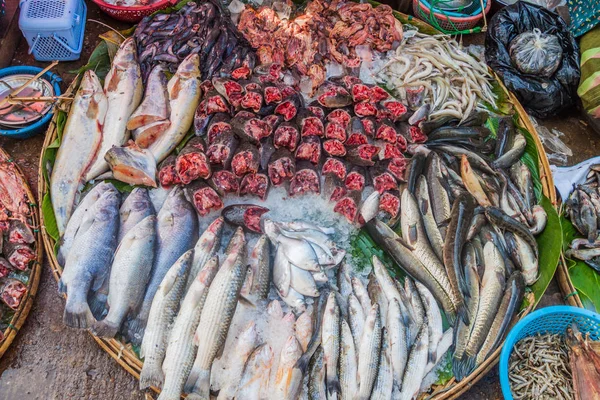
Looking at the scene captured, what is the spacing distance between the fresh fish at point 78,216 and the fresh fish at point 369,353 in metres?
2.16

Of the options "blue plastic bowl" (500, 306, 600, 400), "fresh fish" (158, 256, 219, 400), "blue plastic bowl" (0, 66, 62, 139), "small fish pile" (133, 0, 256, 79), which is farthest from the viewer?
"small fish pile" (133, 0, 256, 79)

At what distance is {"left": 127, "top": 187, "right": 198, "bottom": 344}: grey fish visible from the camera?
3.09 m

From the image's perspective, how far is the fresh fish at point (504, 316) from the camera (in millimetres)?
3221

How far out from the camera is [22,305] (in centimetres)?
350

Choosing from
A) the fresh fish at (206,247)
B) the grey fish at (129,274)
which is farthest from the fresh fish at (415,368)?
the grey fish at (129,274)

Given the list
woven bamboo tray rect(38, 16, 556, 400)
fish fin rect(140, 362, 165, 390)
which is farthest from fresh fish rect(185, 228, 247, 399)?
woven bamboo tray rect(38, 16, 556, 400)

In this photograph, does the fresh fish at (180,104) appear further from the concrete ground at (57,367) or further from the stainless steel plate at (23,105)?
the concrete ground at (57,367)

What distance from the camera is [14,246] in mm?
3598

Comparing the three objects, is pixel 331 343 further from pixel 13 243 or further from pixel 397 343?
pixel 13 243

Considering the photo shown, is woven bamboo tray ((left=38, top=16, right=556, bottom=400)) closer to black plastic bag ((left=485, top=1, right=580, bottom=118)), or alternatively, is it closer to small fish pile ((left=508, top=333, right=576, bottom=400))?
small fish pile ((left=508, top=333, right=576, bottom=400))

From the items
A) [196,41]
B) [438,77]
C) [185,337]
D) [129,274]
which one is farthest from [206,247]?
[438,77]

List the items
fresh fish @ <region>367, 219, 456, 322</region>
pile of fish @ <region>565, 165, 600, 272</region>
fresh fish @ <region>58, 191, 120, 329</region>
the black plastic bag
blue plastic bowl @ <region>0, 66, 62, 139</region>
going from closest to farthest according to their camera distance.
A: 1. fresh fish @ <region>58, 191, 120, 329</region>
2. fresh fish @ <region>367, 219, 456, 322</region>
3. pile of fish @ <region>565, 165, 600, 272</region>
4. blue plastic bowl @ <region>0, 66, 62, 139</region>
5. the black plastic bag

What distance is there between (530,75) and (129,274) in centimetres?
437

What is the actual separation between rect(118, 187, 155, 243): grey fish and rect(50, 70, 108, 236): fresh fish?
479 mm
